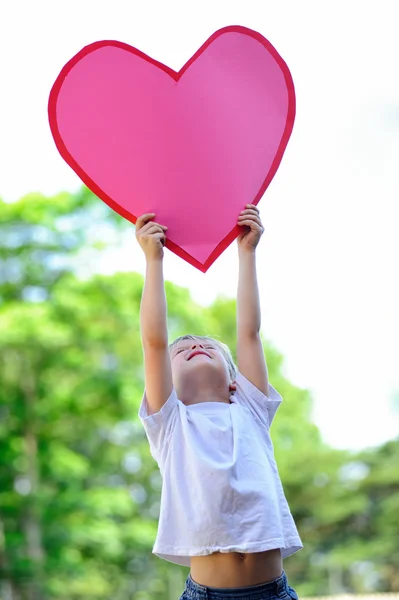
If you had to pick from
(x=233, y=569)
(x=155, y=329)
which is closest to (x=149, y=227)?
(x=155, y=329)

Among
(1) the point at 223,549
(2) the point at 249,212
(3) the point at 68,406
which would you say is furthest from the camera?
(3) the point at 68,406

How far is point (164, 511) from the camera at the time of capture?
1212 millimetres

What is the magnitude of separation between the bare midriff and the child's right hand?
489mm

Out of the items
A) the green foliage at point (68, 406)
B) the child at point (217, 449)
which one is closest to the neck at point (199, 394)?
the child at point (217, 449)

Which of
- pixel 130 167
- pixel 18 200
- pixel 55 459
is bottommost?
pixel 130 167

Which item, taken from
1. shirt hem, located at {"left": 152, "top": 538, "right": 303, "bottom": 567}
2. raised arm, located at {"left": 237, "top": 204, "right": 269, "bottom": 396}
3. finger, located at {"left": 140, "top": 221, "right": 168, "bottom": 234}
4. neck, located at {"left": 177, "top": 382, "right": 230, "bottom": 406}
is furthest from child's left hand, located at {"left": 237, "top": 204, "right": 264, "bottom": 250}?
shirt hem, located at {"left": 152, "top": 538, "right": 303, "bottom": 567}

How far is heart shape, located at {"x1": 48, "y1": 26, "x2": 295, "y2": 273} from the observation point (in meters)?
1.34

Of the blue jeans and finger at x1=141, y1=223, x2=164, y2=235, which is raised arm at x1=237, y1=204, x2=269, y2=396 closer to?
finger at x1=141, y1=223, x2=164, y2=235

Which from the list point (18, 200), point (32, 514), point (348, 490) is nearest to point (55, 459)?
point (32, 514)

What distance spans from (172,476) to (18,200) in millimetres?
5955

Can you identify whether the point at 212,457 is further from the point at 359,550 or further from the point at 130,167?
the point at 359,550

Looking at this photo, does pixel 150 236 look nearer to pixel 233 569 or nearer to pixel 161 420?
pixel 161 420

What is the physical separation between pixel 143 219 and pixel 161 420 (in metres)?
0.34

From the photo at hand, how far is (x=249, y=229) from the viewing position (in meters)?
1.37
